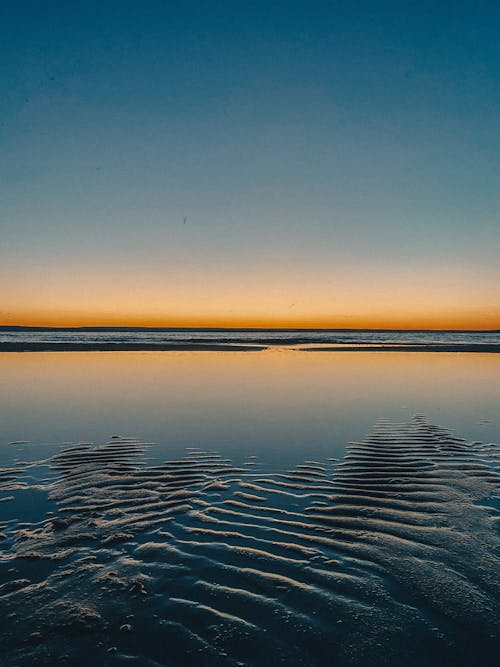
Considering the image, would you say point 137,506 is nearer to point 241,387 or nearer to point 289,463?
point 289,463

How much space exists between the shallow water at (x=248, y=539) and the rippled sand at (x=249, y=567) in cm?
2

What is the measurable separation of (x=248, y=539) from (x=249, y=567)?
1.91 ft

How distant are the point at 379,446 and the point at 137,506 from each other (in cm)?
474

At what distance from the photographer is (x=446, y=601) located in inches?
153

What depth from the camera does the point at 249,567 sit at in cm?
435

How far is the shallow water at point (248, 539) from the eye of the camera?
3414mm

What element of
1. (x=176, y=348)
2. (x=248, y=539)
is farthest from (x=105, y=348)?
(x=248, y=539)

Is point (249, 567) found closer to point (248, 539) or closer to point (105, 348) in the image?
point (248, 539)

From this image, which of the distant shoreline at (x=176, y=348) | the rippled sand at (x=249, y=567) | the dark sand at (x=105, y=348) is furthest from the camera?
the distant shoreline at (x=176, y=348)

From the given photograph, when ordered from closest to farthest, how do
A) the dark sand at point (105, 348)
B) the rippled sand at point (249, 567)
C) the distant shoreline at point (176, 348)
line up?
the rippled sand at point (249, 567) → the dark sand at point (105, 348) → the distant shoreline at point (176, 348)

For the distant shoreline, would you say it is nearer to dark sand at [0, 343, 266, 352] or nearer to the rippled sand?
dark sand at [0, 343, 266, 352]

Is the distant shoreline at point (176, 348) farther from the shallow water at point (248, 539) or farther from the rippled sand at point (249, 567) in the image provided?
the rippled sand at point (249, 567)

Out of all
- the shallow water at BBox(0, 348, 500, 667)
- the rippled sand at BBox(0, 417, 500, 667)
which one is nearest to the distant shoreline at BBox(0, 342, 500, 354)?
the shallow water at BBox(0, 348, 500, 667)

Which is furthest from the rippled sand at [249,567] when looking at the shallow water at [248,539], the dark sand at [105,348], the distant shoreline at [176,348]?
the distant shoreline at [176,348]
